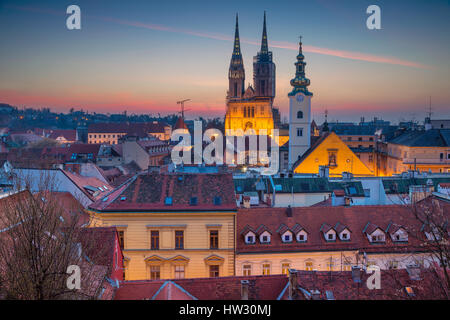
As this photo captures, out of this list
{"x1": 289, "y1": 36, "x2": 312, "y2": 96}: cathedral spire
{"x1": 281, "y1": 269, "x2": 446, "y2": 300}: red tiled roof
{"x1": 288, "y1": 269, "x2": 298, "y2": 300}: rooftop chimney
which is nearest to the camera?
{"x1": 281, "y1": 269, "x2": 446, "y2": 300}: red tiled roof

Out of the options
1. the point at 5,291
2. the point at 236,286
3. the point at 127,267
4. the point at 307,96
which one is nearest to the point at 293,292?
the point at 236,286

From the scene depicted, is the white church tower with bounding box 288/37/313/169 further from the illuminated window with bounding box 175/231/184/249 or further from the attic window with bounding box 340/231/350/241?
the illuminated window with bounding box 175/231/184/249

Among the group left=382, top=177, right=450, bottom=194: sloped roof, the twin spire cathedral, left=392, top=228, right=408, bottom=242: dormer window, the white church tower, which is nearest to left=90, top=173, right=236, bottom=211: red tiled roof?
left=392, top=228, right=408, bottom=242: dormer window

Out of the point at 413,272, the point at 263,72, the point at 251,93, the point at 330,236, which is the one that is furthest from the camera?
the point at 263,72

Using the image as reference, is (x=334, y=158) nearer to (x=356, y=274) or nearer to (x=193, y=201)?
(x=193, y=201)

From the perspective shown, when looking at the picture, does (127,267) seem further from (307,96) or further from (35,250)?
(307,96)

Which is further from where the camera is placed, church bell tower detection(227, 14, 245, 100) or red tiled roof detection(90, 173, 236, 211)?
church bell tower detection(227, 14, 245, 100)

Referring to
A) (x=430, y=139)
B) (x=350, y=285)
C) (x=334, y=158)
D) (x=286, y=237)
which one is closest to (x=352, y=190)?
(x=286, y=237)
